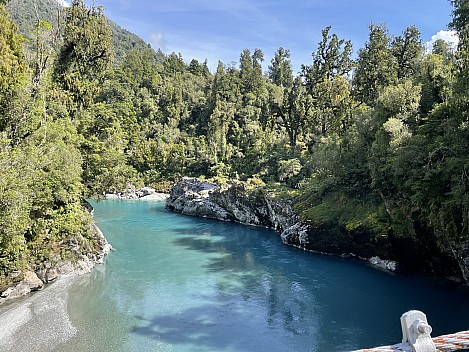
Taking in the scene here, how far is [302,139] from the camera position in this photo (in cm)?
4766

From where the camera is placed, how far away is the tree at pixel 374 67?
34.2 m

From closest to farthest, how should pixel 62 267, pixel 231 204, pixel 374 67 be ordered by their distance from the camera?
pixel 62 267 < pixel 374 67 < pixel 231 204

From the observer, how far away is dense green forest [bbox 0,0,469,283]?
1675cm

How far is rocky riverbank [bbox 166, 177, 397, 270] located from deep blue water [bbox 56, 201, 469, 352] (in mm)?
950

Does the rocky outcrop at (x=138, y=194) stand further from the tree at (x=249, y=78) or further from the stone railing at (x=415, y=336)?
the stone railing at (x=415, y=336)

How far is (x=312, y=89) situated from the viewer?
4597 centimetres

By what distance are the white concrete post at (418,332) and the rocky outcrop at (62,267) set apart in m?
17.1

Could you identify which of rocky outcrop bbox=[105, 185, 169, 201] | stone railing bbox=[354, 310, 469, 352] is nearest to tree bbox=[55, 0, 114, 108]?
rocky outcrop bbox=[105, 185, 169, 201]

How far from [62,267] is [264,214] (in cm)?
2057

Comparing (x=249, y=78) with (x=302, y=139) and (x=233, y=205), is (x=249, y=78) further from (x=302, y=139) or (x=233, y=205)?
(x=233, y=205)

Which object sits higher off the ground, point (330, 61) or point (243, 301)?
point (330, 61)

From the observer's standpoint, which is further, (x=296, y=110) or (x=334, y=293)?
(x=296, y=110)

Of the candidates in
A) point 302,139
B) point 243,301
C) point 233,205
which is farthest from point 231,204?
point 243,301

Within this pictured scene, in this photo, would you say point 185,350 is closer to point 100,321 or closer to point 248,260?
point 100,321
